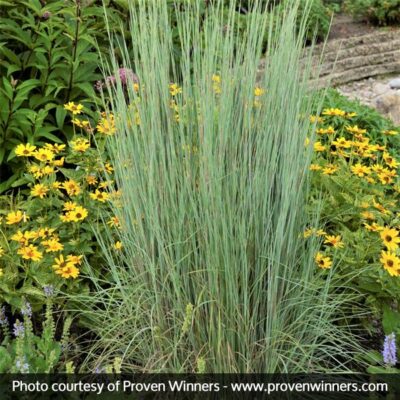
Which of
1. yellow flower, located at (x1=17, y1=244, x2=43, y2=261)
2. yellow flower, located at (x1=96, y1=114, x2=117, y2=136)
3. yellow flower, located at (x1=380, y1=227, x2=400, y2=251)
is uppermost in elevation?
yellow flower, located at (x1=96, y1=114, x2=117, y2=136)

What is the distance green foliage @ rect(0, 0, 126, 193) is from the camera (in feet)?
10.8

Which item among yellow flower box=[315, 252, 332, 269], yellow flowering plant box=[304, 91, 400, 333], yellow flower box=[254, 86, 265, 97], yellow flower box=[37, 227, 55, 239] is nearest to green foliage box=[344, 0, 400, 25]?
yellow flowering plant box=[304, 91, 400, 333]

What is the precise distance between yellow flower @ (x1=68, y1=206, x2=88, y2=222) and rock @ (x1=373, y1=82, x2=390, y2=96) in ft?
14.7

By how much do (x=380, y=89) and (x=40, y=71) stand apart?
13.0 ft

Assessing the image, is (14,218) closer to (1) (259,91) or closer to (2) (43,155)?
(2) (43,155)

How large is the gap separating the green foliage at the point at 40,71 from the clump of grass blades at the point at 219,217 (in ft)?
3.37

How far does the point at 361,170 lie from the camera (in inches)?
115

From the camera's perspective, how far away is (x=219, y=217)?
6.91 feet

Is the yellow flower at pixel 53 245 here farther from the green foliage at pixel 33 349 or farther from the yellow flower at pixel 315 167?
the yellow flower at pixel 315 167

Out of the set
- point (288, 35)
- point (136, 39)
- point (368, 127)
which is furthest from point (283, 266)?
point (368, 127)

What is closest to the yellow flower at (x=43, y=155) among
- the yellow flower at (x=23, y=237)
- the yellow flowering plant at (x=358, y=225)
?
the yellow flower at (x=23, y=237)

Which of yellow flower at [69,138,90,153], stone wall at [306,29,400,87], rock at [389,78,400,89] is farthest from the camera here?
stone wall at [306,29,400,87]

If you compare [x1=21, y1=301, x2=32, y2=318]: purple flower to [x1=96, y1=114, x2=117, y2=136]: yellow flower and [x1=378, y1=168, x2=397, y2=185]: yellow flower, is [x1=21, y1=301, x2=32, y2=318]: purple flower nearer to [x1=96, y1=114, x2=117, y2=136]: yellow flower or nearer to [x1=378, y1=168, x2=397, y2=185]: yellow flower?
[x1=96, y1=114, x2=117, y2=136]: yellow flower

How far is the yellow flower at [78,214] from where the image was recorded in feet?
8.63
